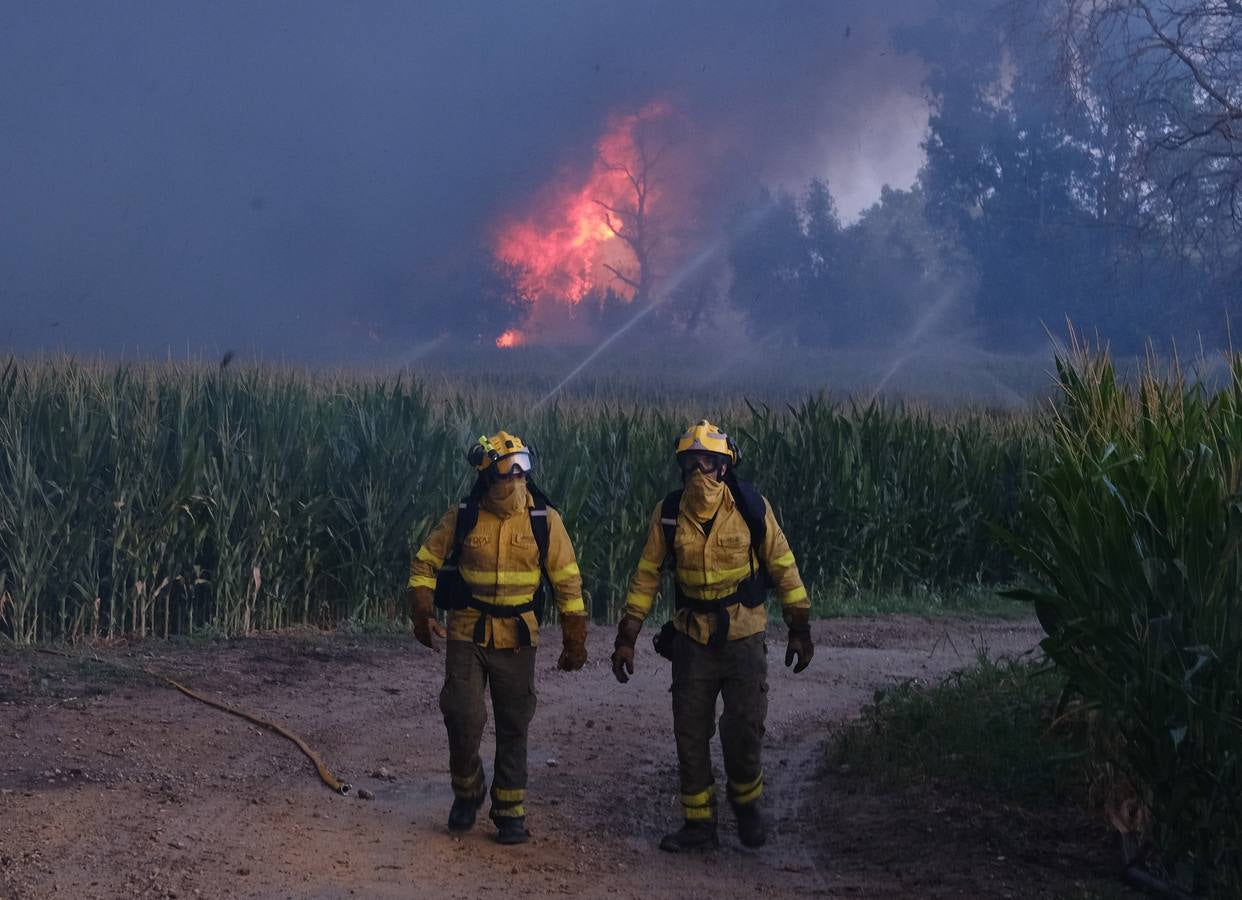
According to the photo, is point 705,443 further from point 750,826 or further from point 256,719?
point 256,719

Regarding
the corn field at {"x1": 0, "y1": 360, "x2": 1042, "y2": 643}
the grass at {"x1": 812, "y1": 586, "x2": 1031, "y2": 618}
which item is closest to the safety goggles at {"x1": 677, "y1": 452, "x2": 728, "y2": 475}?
the corn field at {"x1": 0, "y1": 360, "x2": 1042, "y2": 643}

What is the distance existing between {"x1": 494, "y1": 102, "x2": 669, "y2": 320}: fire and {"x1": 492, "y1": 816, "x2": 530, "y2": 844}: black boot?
131 feet

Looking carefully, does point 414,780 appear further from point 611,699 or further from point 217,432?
point 217,432

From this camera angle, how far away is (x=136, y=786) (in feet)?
24.1

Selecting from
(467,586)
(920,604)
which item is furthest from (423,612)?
(920,604)

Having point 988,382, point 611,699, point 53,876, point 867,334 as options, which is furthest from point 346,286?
point 53,876

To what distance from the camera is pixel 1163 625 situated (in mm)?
5395

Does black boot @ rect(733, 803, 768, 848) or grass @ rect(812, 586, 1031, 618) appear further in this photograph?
grass @ rect(812, 586, 1031, 618)

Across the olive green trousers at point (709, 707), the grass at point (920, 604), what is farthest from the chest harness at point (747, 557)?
the grass at point (920, 604)

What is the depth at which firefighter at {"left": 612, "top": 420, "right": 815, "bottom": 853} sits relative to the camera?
668cm

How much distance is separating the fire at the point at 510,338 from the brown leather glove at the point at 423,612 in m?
43.8

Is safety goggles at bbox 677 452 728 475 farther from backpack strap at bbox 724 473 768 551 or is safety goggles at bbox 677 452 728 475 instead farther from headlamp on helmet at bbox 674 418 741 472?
backpack strap at bbox 724 473 768 551

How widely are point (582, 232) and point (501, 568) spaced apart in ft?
136

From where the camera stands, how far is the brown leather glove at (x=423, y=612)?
22.2 feet
